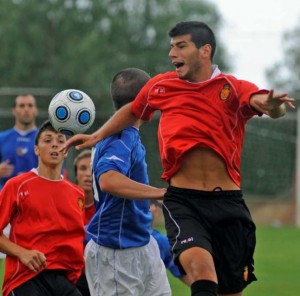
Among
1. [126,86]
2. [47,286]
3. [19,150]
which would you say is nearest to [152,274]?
[47,286]

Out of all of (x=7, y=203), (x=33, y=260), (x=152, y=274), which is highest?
(x=7, y=203)

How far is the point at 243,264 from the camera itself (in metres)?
6.65

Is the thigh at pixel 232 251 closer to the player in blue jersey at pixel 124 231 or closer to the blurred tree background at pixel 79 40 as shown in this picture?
the player in blue jersey at pixel 124 231

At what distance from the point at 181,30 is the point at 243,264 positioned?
1536 mm

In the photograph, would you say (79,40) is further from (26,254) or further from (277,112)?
(277,112)

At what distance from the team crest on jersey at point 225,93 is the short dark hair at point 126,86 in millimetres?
867

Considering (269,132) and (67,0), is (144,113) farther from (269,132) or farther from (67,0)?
(67,0)

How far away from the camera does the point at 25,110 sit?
43.7 feet

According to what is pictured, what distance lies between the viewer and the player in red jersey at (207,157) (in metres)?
6.52

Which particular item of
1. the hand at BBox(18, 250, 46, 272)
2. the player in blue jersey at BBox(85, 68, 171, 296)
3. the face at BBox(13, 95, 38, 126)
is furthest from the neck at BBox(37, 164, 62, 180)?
the face at BBox(13, 95, 38, 126)

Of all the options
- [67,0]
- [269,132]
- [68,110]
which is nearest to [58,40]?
[67,0]

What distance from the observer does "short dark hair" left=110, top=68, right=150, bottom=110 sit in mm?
7285

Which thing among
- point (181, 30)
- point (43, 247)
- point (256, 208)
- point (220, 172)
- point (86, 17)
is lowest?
point (256, 208)

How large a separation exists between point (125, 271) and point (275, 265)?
27.8 ft
